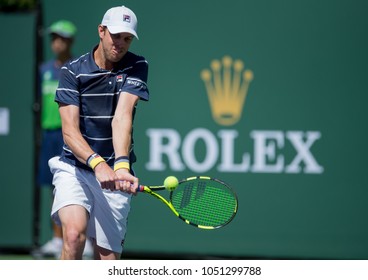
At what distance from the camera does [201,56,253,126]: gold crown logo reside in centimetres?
734

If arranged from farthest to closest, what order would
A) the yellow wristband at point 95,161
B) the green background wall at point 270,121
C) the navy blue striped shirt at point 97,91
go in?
the green background wall at point 270,121
the navy blue striped shirt at point 97,91
the yellow wristband at point 95,161

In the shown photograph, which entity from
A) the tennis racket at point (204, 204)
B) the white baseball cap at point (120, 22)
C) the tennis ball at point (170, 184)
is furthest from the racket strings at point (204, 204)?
the white baseball cap at point (120, 22)

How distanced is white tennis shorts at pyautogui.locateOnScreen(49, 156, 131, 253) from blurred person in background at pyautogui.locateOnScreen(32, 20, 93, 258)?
221 centimetres

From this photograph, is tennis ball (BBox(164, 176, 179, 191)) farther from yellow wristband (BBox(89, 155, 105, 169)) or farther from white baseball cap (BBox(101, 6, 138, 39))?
white baseball cap (BBox(101, 6, 138, 39))

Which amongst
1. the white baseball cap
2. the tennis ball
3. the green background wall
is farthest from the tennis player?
the green background wall

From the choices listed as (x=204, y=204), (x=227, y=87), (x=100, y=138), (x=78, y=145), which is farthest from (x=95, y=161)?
(x=227, y=87)

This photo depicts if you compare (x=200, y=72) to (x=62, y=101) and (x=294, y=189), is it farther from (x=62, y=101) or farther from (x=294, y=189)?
(x=62, y=101)

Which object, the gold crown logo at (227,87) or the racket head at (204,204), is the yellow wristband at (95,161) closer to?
the racket head at (204,204)

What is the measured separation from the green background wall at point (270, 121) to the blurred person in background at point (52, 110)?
0.61ft

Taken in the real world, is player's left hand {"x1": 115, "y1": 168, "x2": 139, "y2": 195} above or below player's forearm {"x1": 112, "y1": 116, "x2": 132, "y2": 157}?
below

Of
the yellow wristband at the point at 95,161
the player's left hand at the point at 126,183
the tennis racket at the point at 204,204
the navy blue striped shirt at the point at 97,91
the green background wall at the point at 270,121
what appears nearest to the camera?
the player's left hand at the point at 126,183

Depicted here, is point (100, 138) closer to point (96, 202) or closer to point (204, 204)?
point (96, 202)

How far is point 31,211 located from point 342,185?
2592mm

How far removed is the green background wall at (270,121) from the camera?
24.0 feet
